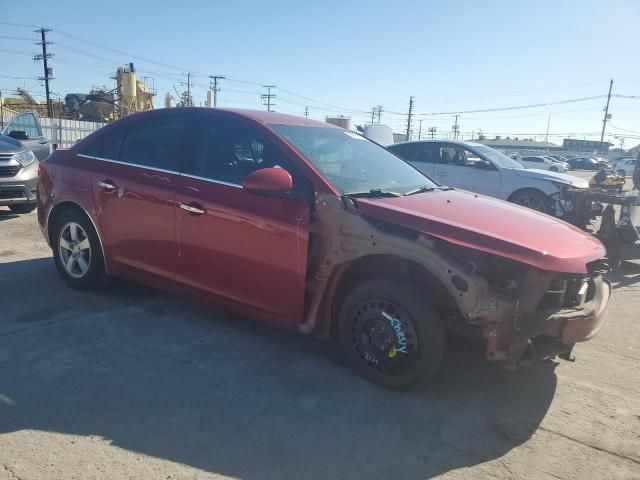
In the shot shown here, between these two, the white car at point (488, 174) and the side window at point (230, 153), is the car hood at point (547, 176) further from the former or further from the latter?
the side window at point (230, 153)

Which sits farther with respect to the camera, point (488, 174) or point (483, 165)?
point (483, 165)

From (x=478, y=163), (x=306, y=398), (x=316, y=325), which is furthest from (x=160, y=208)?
(x=478, y=163)

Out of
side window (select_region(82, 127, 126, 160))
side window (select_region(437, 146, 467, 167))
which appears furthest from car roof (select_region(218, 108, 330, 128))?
side window (select_region(437, 146, 467, 167))

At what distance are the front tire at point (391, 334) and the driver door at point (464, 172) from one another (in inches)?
→ 283

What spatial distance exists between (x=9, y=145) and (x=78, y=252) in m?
4.70

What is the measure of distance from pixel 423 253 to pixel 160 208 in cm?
217

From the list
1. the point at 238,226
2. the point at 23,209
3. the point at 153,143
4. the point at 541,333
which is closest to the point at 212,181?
the point at 238,226

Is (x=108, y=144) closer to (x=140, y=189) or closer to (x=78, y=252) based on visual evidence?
(x=140, y=189)

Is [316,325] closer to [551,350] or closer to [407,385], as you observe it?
[407,385]

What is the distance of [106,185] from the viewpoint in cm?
446

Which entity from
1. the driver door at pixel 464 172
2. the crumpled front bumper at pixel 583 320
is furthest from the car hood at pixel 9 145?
the crumpled front bumper at pixel 583 320

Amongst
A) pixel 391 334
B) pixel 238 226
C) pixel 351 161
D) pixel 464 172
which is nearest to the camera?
pixel 391 334

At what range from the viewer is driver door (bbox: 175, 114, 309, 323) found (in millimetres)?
3445

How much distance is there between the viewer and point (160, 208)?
161 inches
